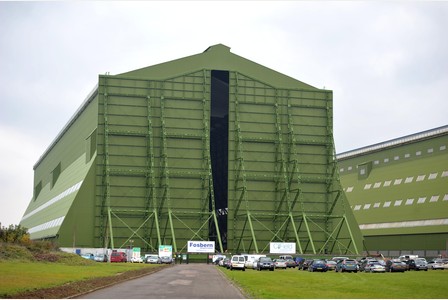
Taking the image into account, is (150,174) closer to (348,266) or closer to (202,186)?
(202,186)

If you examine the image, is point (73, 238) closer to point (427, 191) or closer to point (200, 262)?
point (200, 262)

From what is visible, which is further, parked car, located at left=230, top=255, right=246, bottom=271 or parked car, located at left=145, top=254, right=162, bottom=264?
parked car, located at left=145, top=254, right=162, bottom=264

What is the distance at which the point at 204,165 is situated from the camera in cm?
10588

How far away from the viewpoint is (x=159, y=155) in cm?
10569

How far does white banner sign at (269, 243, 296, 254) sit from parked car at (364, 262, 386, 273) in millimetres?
30786

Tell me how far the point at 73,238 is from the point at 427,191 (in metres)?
61.7

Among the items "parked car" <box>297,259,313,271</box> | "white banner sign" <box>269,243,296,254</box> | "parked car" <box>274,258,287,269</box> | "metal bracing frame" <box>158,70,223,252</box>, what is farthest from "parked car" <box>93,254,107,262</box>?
"parked car" <box>297,259,313,271</box>

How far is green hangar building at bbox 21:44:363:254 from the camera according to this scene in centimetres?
10256

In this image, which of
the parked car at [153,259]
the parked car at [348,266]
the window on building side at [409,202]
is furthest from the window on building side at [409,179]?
the parked car at [348,266]

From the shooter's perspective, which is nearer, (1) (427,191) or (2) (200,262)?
(2) (200,262)

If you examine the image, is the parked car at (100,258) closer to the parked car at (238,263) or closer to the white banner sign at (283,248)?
the white banner sign at (283,248)

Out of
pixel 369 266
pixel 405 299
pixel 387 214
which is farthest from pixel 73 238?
pixel 405 299

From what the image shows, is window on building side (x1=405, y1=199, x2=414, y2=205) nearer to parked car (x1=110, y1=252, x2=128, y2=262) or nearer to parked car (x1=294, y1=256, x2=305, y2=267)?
parked car (x1=294, y1=256, x2=305, y2=267)

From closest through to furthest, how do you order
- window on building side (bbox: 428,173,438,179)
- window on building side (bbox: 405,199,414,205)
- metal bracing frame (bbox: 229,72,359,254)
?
metal bracing frame (bbox: 229,72,359,254)
window on building side (bbox: 428,173,438,179)
window on building side (bbox: 405,199,414,205)
